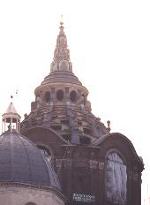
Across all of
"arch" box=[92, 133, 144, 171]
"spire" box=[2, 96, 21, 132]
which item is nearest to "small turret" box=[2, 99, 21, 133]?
"spire" box=[2, 96, 21, 132]

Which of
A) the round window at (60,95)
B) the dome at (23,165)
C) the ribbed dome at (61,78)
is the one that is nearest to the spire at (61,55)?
the ribbed dome at (61,78)

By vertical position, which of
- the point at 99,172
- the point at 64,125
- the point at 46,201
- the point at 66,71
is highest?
the point at 66,71

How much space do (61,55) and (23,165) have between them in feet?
115

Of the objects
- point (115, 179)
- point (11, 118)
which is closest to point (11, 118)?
point (11, 118)

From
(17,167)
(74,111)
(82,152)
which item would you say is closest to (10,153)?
(17,167)

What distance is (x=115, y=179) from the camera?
7881 centimetres

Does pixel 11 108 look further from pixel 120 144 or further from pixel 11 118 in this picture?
pixel 120 144

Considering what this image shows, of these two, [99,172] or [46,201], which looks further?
[99,172]

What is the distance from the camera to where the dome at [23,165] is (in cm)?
5556

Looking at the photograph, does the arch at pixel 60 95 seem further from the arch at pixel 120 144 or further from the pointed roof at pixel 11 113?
the pointed roof at pixel 11 113

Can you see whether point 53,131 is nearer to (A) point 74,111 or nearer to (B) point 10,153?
(A) point 74,111

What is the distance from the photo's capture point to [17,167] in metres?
56.1

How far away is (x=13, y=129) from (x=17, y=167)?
6.12m

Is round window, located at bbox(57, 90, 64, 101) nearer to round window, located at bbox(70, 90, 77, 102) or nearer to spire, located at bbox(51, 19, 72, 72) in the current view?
round window, located at bbox(70, 90, 77, 102)
